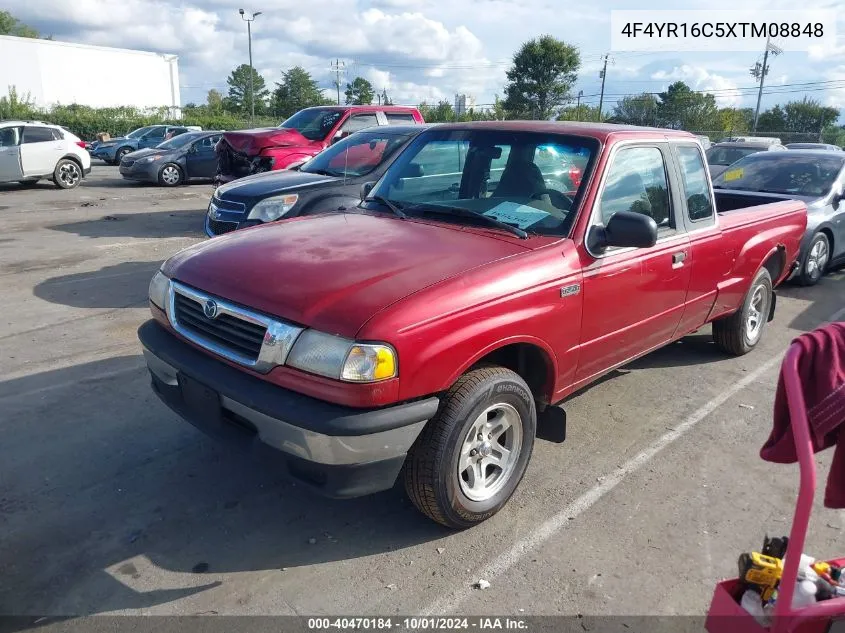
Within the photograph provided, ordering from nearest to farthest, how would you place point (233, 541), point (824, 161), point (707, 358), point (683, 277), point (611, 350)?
point (233, 541) < point (611, 350) < point (683, 277) < point (707, 358) < point (824, 161)

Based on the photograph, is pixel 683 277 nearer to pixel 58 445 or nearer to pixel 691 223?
pixel 691 223

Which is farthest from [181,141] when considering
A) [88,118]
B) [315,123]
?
[88,118]

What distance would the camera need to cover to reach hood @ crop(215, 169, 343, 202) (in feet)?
24.6

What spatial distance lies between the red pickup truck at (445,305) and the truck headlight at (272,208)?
2832mm

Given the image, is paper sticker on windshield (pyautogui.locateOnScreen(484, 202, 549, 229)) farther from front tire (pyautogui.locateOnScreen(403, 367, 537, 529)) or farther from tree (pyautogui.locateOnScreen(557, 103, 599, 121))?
tree (pyautogui.locateOnScreen(557, 103, 599, 121))

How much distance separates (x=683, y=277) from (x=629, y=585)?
222cm

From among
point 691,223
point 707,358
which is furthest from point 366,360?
point 707,358

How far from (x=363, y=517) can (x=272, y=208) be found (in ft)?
15.6

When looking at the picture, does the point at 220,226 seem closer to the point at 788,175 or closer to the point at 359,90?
the point at 788,175

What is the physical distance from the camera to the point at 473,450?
320 cm

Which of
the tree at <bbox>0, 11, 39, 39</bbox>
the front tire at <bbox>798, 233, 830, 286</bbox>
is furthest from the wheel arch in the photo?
the tree at <bbox>0, 11, 39, 39</bbox>

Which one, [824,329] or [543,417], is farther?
[543,417]

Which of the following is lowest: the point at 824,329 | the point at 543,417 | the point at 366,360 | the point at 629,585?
the point at 629,585

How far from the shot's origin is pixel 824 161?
890 cm
